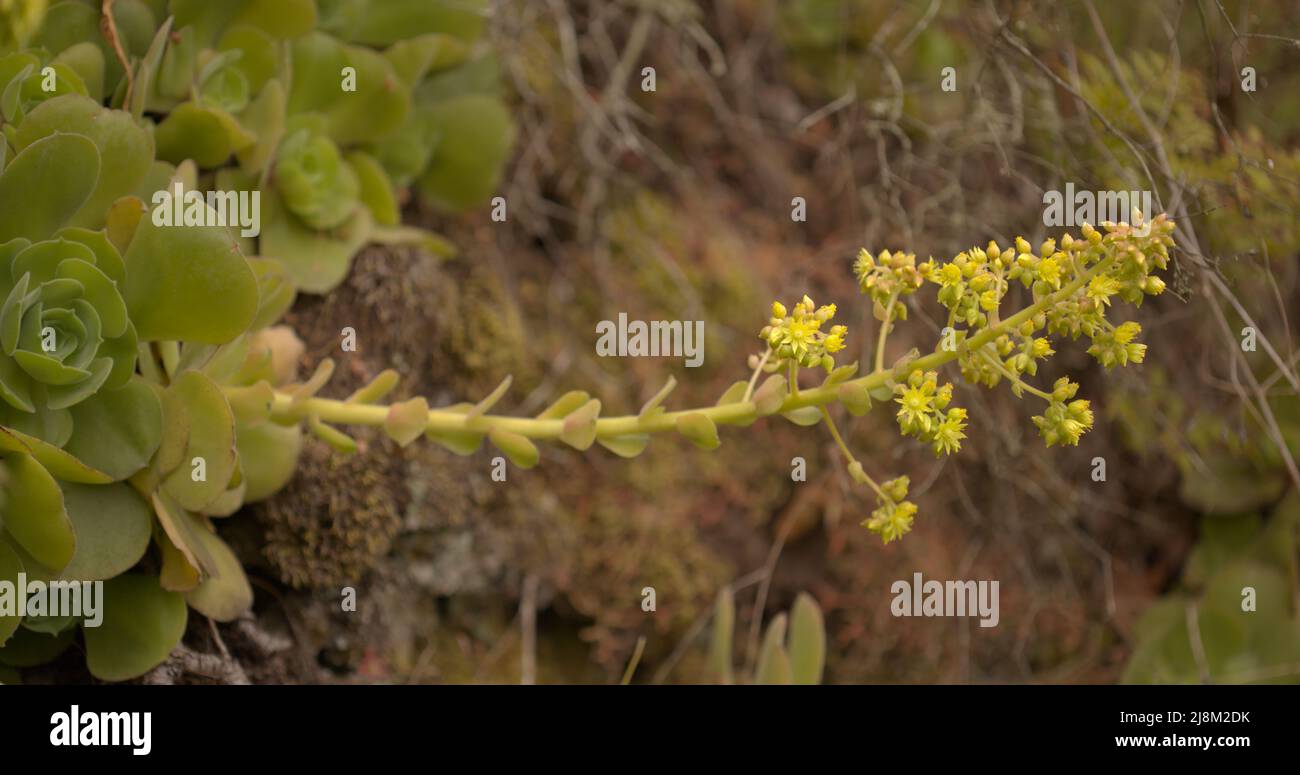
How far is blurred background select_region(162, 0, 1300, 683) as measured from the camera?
1.96 m

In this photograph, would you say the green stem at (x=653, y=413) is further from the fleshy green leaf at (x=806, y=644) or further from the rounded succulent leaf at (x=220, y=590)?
the fleshy green leaf at (x=806, y=644)

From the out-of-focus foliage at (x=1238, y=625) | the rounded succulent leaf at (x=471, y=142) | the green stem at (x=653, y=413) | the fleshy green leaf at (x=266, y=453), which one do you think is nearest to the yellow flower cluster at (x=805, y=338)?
the green stem at (x=653, y=413)

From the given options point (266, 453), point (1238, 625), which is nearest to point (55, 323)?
point (266, 453)

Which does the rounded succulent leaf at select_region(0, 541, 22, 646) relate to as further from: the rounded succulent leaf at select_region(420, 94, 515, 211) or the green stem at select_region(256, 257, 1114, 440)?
the rounded succulent leaf at select_region(420, 94, 515, 211)

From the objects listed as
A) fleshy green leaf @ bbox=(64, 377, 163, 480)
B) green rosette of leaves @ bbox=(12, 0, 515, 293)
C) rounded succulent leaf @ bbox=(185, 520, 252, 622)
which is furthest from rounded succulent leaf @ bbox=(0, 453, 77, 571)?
green rosette of leaves @ bbox=(12, 0, 515, 293)

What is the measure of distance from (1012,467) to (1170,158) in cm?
72

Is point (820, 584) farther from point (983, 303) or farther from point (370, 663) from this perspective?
point (983, 303)

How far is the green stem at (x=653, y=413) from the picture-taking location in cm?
126

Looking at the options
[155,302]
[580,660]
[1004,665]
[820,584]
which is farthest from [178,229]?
[1004,665]

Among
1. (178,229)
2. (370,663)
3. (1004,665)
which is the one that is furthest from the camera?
(1004,665)

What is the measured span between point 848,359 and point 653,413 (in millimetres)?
1000

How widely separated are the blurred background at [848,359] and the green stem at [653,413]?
0.92 ft

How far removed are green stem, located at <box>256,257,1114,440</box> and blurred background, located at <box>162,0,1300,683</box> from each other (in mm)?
280

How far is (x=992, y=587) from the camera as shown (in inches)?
89.2
